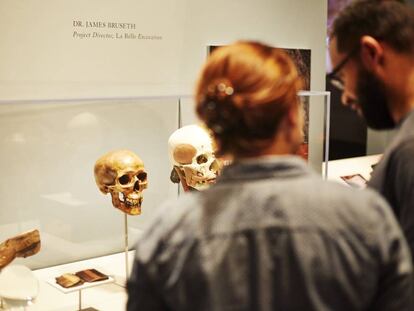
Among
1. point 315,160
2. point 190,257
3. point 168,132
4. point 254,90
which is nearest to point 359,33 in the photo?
point 254,90

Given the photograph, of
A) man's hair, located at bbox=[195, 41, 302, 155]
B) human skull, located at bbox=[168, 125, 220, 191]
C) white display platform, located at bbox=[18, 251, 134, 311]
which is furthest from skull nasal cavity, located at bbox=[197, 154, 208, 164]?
man's hair, located at bbox=[195, 41, 302, 155]

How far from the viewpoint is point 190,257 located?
131cm

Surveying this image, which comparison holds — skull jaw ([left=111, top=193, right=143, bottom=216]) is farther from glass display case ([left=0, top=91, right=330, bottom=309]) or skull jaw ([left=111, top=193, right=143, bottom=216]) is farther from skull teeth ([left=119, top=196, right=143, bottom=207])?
glass display case ([left=0, top=91, right=330, bottom=309])

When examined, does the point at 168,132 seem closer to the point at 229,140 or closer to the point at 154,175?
the point at 154,175

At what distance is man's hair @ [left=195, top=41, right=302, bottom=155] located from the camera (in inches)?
52.4

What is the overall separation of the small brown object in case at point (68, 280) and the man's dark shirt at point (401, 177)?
5.57ft

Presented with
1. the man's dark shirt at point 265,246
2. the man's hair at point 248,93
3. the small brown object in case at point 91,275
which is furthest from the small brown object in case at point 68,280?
the man's hair at point 248,93

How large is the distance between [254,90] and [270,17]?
349 centimetres

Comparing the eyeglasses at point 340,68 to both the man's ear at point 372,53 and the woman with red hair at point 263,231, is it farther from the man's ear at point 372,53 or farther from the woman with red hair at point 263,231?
the woman with red hair at point 263,231

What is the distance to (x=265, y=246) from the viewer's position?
1.31 meters

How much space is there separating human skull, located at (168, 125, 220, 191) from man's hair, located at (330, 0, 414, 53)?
1.56 metres

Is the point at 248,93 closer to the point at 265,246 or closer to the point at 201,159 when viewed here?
the point at 265,246

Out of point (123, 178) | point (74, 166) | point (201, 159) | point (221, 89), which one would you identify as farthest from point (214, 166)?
point (221, 89)

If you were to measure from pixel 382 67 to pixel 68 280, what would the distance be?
6.13 feet
